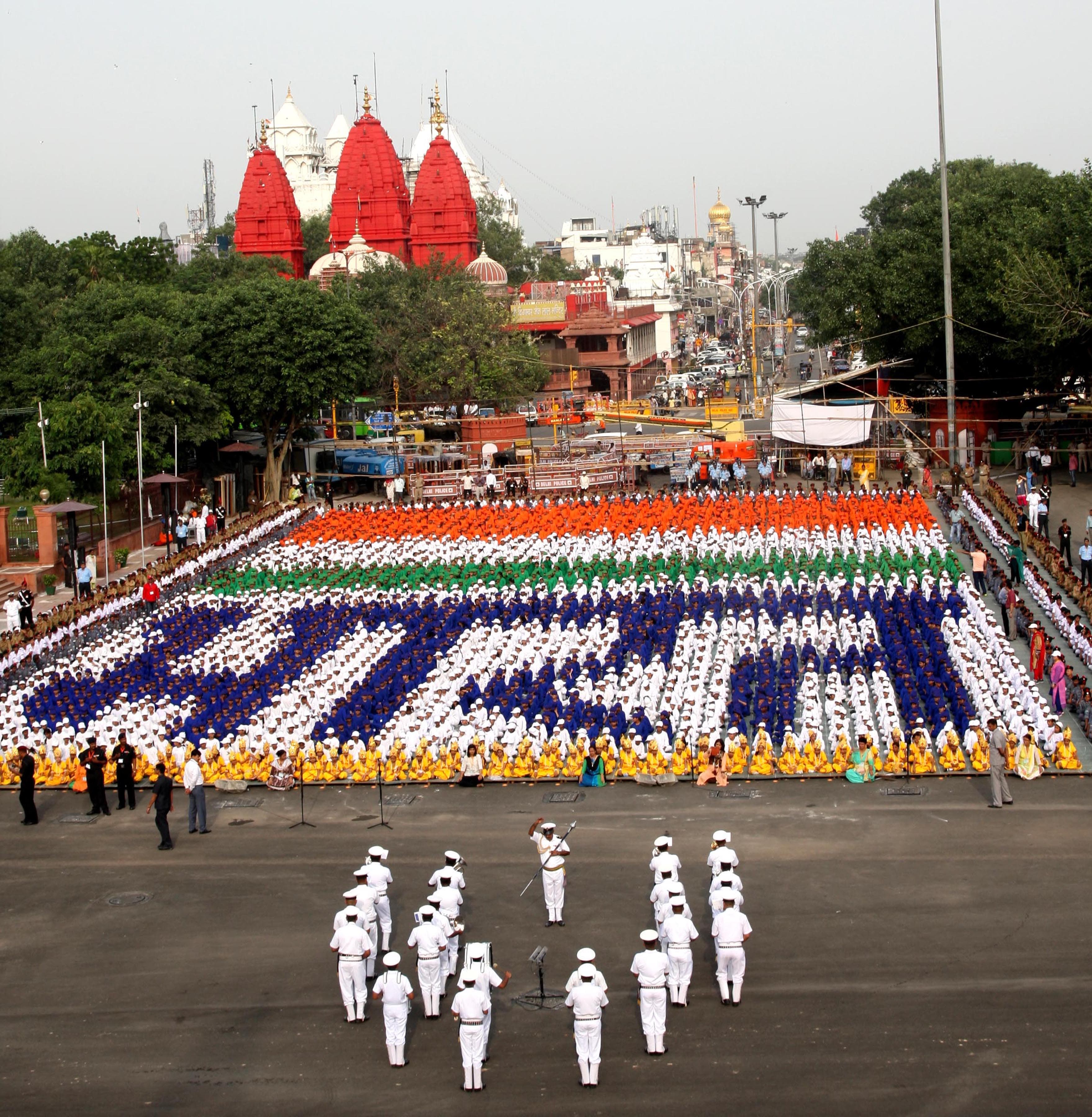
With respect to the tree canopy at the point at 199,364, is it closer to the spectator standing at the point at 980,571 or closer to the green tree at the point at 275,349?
the green tree at the point at 275,349

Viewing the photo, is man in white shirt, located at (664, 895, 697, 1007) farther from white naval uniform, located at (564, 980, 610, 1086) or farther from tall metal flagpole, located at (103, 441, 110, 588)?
tall metal flagpole, located at (103, 441, 110, 588)

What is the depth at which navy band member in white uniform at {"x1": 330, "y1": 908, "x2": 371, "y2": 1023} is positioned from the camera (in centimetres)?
1074

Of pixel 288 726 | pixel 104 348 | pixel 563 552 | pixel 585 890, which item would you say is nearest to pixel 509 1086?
pixel 585 890

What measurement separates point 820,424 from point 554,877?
27.4m

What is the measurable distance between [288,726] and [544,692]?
3.25 meters

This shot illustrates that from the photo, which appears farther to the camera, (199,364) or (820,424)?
(820,424)

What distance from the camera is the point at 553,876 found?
12219 mm

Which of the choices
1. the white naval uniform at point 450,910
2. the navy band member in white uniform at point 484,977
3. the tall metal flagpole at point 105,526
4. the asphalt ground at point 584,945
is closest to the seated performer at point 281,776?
the asphalt ground at point 584,945

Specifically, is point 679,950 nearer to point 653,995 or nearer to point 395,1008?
point 653,995

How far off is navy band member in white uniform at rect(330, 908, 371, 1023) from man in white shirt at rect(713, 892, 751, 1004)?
261 centimetres

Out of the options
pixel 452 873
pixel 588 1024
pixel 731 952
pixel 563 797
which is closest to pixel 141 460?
pixel 563 797

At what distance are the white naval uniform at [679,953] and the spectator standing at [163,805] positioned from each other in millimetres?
5981

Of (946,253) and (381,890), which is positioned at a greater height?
(946,253)

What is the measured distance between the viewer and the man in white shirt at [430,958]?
10.8 m
